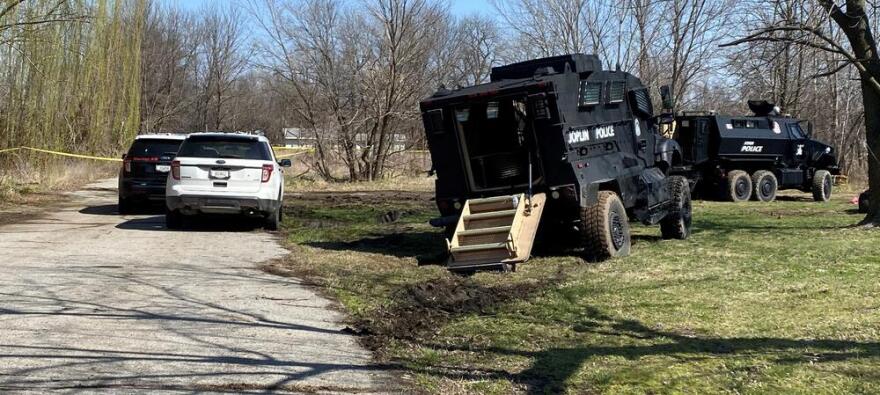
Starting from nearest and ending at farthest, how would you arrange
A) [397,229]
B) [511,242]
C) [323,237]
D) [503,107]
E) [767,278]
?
[767,278] < [511,242] < [503,107] < [323,237] < [397,229]

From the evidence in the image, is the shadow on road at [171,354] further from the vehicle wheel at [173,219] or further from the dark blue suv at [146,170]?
the dark blue suv at [146,170]

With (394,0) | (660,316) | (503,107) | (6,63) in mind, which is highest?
(394,0)

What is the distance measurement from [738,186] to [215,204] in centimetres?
1473

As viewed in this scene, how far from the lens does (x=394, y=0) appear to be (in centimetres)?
2947

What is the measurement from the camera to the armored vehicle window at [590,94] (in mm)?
11383

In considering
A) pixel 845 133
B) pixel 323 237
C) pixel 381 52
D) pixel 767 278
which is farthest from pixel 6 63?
pixel 845 133

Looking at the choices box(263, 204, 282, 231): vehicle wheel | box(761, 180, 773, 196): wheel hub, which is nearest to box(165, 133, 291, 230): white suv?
box(263, 204, 282, 231): vehicle wheel

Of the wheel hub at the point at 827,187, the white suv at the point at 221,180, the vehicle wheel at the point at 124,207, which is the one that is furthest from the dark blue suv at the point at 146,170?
the wheel hub at the point at 827,187

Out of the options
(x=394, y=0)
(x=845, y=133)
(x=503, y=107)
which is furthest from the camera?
(x=845, y=133)

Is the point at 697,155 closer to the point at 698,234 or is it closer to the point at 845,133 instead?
the point at 698,234

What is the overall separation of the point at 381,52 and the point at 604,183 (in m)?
19.3

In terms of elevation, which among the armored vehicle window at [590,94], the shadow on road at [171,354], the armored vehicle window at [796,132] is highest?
the armored vehicle window at [796,132]

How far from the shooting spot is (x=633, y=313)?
7.54 meters

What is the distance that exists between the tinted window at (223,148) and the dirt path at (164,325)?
2.25 m
